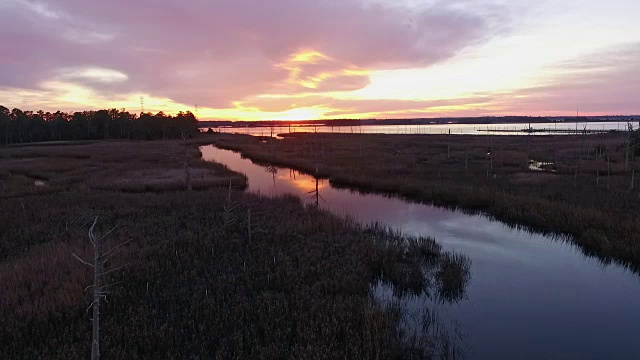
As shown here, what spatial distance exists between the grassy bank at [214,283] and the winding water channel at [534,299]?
1133mm

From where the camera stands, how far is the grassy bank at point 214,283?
329 inches

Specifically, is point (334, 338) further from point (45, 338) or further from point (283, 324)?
point (45, 338)

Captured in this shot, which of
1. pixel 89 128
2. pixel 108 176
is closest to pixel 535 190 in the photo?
pixel 108 176

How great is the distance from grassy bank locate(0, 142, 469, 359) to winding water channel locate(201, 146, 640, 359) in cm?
113

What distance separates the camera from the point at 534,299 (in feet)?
41.6

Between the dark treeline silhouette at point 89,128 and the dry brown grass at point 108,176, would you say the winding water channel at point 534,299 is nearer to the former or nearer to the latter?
the dry brown grass at point 108,176

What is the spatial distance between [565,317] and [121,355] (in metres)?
12.5

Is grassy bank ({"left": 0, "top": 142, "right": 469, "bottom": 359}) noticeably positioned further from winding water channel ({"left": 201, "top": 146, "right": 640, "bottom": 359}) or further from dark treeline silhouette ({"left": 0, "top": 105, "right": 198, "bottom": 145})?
dark treeline silhouette ({"left": 0, "top": 105, "right": 198, "bottom": 145})

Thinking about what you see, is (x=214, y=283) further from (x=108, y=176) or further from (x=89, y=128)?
(x=89, y=128)

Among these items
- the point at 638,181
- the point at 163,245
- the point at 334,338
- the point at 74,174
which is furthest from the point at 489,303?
the point at 74,174

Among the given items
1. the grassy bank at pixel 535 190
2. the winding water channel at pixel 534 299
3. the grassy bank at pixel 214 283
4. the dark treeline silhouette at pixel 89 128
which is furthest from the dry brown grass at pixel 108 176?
the dark treeline silhouette at pixel 89 128

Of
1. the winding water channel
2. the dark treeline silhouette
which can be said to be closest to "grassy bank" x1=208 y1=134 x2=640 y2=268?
the winding water channel

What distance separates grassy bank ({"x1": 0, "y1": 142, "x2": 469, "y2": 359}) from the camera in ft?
27.4

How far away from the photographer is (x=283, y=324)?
9219 millimetres
